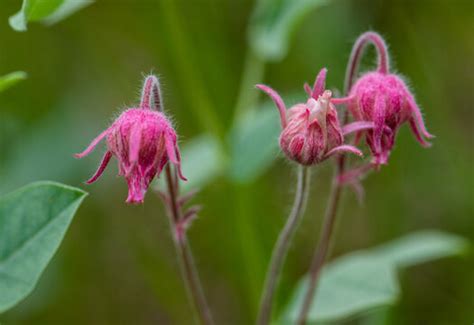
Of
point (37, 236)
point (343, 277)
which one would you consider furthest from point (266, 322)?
point (37, 236)

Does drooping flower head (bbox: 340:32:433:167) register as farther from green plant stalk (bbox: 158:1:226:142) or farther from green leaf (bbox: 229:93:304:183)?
green plant stalk (bbox: 158:1:226:142)

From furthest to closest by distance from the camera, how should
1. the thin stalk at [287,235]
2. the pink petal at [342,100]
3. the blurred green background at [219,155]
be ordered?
the blurred green background at [219,155] < the thin stalk at [287,235] < the pink petal at [342,100]

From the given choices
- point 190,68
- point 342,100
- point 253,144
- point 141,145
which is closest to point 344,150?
point 342,100

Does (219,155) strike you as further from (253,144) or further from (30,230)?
(30,230)

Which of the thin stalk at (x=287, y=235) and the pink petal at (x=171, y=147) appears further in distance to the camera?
the thin stalk at (x=287, y=235)

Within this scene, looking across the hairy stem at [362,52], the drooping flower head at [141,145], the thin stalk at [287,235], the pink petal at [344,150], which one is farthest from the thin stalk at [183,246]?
the hairy stem at [362,52]

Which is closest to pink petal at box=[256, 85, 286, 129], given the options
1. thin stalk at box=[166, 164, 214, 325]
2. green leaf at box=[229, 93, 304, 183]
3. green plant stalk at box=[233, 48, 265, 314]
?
thin stalk at box=[166, 164, 214, 325]

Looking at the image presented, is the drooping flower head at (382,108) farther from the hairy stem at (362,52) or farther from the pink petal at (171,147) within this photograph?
the pink petal at (171,147)
